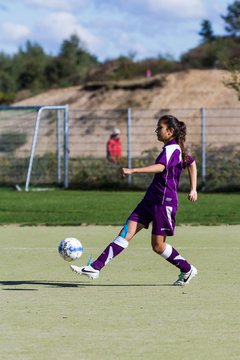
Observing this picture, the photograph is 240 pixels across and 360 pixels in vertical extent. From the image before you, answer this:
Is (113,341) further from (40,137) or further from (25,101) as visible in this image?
(25,101)

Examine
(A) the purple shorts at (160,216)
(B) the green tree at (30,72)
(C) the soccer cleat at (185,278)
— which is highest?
(B) the green tree at (30,72)

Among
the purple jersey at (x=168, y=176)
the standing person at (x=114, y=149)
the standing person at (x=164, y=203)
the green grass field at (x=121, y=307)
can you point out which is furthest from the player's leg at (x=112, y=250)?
the standing person at (x=114, y=149)

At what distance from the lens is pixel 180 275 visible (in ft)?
36.7

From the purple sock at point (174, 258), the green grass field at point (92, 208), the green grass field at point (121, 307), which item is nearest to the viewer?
the green grass field at point (121, 307)

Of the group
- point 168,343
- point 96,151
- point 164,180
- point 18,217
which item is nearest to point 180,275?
point 164,180

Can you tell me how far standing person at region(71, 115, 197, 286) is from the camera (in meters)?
10.9

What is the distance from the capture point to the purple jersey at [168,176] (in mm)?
10859

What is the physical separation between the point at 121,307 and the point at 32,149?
2178 cm

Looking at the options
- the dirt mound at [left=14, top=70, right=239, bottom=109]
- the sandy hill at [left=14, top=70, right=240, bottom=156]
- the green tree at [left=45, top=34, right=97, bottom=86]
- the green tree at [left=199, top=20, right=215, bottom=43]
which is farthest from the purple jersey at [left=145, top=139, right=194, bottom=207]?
the green tree at [left=199, top=20, right=215, bottom=43]

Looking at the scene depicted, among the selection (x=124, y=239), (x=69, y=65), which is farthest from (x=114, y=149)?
(x=69, y=65)

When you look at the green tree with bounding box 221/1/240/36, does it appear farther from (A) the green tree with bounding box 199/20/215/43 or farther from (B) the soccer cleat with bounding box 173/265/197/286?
(B) the soccer cleat with bounding box 173/265/197/286

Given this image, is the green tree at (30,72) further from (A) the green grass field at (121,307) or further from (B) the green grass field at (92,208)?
(A) the green grass field at (121,307)

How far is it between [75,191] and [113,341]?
2212cm

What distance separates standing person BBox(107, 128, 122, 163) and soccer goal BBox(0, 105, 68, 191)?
1378 mm
